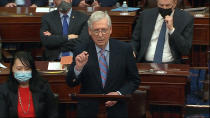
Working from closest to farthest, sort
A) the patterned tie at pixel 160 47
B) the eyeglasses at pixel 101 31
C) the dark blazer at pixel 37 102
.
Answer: the eyeglasses at pixel 101 31
the dark blazer at pixel 37 102
the patterned tie at pixel 160 47

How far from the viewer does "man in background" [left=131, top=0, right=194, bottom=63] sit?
4.84 m

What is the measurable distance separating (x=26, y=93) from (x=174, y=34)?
1.77m

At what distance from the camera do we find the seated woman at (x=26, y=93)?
3500 mm

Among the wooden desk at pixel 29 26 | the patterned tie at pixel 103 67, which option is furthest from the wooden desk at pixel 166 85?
the wooden desk at pixel 29 26

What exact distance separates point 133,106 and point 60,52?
180cm

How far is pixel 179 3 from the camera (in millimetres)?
5906

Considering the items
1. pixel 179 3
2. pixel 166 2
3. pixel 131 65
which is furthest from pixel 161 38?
pixel 131 65

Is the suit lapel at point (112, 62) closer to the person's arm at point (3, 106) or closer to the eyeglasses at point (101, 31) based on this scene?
the eyeglasses at point (101, 31)

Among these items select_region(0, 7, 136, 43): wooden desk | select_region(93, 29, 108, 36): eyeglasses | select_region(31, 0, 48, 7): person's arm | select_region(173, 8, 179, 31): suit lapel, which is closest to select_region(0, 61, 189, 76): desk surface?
select_region(173, 8, 179, 31): suit lapel

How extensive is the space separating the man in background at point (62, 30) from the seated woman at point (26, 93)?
168 centimetres

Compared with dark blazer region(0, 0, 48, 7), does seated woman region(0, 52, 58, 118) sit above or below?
below

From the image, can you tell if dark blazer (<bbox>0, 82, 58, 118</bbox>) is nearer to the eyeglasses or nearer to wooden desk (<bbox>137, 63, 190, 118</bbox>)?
the eyeglasses

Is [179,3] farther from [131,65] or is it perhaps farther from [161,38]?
[131,65]

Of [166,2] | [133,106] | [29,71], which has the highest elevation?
[166,2]
